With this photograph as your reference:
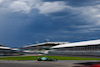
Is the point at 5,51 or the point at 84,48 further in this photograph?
the point at 5,51

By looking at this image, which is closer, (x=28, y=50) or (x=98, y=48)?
(x=98, y=48)

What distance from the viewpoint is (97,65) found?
1673 cm

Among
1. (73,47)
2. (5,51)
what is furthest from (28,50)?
(73,47)

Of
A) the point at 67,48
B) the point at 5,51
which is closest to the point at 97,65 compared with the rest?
the point at 67,48

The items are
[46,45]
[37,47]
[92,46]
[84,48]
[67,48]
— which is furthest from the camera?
[37,47]

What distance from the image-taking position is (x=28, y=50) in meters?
187

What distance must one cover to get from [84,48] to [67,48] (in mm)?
19859

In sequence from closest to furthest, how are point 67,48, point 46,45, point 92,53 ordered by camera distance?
point 92,53, point 67,48, point 46,45

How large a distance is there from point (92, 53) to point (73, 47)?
1095 inches

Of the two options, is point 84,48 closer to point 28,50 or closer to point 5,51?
point 5,51

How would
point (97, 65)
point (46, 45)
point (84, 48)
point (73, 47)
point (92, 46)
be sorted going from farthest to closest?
point (46, 45)
point (73, 47)
point (84, 48)
point (92, 46)
point (97, 65)

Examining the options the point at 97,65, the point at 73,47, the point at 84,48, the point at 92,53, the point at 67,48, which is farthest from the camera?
the point at 67,48

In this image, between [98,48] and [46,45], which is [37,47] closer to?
[46,45]

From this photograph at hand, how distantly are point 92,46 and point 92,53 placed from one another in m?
8.59
